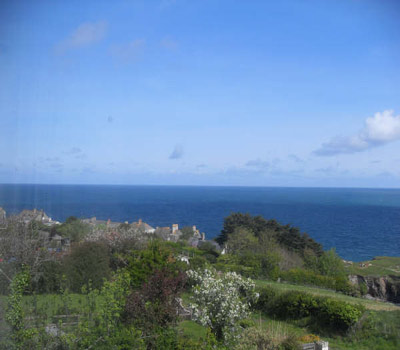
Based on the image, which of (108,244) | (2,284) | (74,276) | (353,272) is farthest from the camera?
(353,272)

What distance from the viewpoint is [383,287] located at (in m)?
21.5

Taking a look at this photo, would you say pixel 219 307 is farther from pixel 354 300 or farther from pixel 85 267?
pixel 354 300

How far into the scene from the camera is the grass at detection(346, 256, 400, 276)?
26.0 meters

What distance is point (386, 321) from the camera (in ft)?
28.2

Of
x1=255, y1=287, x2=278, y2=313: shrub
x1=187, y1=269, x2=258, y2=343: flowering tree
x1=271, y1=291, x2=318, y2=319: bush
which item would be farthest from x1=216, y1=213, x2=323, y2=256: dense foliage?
x1=187, y1=269, x2=258, y2=343: flowering tree

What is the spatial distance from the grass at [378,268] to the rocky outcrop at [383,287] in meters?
2.97

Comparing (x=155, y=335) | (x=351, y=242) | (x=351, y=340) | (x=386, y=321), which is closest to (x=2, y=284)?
(x=155, y=335)

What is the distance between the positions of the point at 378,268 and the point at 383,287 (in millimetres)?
8513

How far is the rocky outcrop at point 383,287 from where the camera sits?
20.6m

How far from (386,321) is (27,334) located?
27.1ft

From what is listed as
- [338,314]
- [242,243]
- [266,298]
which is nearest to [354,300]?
[266,298]

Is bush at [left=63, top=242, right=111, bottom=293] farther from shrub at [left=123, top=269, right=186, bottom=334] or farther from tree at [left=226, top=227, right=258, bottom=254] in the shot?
tree at [left=226, top=227, right=258, bottom=254]

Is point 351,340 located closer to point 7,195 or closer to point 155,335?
point 155,335

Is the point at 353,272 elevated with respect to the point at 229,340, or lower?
lower
